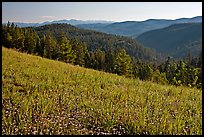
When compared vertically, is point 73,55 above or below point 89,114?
below

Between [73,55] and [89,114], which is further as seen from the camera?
[73,55]

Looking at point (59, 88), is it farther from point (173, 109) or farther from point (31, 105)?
point (173, 109)

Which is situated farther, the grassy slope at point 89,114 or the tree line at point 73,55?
the tree line at point 73,55

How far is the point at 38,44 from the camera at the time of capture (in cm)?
6800

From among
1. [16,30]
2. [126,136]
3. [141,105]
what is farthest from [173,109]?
[16,30]

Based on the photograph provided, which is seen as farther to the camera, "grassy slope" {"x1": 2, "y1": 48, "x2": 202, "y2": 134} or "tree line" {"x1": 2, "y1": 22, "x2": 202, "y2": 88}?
"tree line" {"x1": 2, "y1": 22, "x2": 202, "y2": 88}

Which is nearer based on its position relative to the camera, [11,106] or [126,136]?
[126,136]

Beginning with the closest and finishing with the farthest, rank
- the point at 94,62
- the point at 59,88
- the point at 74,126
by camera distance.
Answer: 1. the point at 74,126
2. the point at 59,88
3. the point at 94,62

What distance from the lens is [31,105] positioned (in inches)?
262

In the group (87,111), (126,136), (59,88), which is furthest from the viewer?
(59,88)

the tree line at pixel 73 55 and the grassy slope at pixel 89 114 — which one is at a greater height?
the grassy slope at pixel 89 114

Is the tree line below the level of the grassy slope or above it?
below

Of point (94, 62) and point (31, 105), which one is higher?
point (31, 105)

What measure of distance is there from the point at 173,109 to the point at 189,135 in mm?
2211
